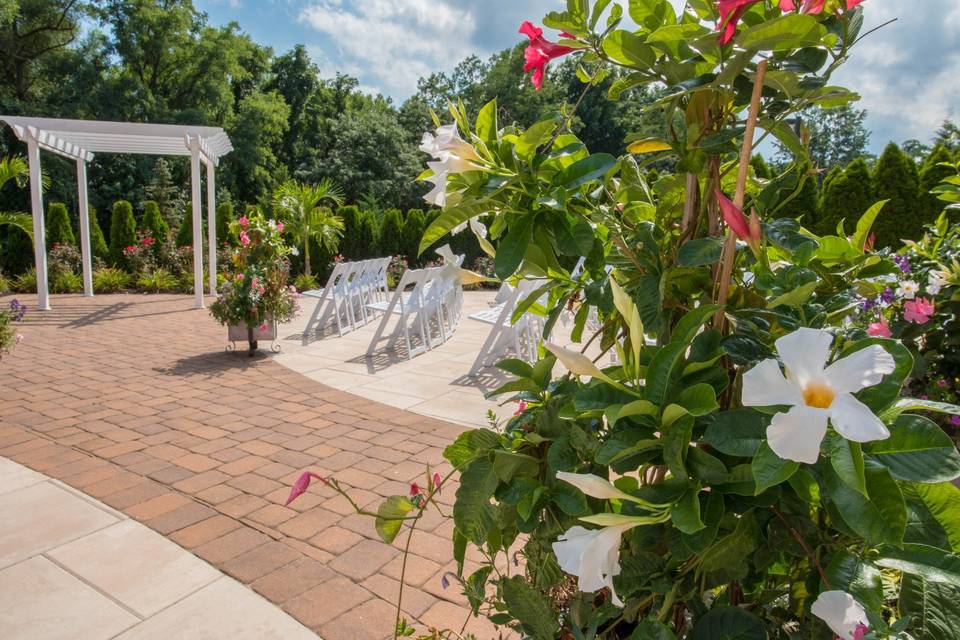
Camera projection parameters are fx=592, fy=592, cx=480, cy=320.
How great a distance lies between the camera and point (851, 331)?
63 centimetres

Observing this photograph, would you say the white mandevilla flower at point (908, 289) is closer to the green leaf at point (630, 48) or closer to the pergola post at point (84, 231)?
the green leaf at point (630, 48)

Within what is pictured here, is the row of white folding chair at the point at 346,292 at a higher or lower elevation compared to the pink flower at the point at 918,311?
lower

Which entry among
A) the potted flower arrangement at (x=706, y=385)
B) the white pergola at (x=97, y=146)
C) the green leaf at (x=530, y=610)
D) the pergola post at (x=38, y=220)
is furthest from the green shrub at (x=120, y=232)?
the green leaf at (x=530, y=610)

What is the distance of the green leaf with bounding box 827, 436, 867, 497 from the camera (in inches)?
17.8

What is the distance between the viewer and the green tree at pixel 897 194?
905 cm

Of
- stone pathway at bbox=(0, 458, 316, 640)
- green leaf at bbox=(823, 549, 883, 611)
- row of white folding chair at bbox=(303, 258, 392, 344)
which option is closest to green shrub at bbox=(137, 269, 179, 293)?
row of white folding chair at bbox=(303, 258, 392, 344)

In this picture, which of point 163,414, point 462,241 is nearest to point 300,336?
point 163,414

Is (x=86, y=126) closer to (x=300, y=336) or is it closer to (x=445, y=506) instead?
(x=300, y=336)

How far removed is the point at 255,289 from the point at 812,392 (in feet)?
18.5

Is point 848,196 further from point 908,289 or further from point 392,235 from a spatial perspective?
point 392,235

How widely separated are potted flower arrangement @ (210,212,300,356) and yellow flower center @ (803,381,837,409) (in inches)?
220

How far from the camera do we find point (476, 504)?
2.70 ft

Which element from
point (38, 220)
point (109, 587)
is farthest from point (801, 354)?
point (38, 220)

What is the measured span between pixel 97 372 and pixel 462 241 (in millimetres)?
11040
